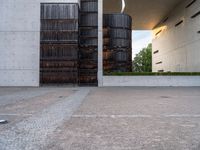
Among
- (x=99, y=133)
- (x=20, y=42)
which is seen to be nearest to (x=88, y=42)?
(x=20, y=42)

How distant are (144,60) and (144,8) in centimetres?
3511

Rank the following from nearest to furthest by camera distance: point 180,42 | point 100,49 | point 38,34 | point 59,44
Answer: point 59,44
point 38,34
point 100,49
point 180,42

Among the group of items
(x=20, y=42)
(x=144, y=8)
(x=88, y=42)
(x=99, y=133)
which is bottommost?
(x=99, y=133)

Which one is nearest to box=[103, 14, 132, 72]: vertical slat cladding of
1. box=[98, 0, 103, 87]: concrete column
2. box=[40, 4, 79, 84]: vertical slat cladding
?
box=[98, 0, 103, 87]: concrete column

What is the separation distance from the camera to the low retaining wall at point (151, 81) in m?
26.4

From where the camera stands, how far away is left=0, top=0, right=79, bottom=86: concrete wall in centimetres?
2581

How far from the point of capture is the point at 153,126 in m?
5.61

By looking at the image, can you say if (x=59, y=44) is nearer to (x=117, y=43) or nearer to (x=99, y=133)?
(x=117, y=43)

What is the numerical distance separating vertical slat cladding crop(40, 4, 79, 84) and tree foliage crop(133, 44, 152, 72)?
47.7m

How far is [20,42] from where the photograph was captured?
2611 centimetres

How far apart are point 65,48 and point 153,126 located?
20634mm

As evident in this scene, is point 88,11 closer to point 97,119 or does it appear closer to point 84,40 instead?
point 84,40

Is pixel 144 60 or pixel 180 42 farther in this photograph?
pixel 144 60

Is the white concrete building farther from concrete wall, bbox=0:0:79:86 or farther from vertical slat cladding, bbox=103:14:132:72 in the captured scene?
vertical slat cladding, bbox=103:14:132:72
